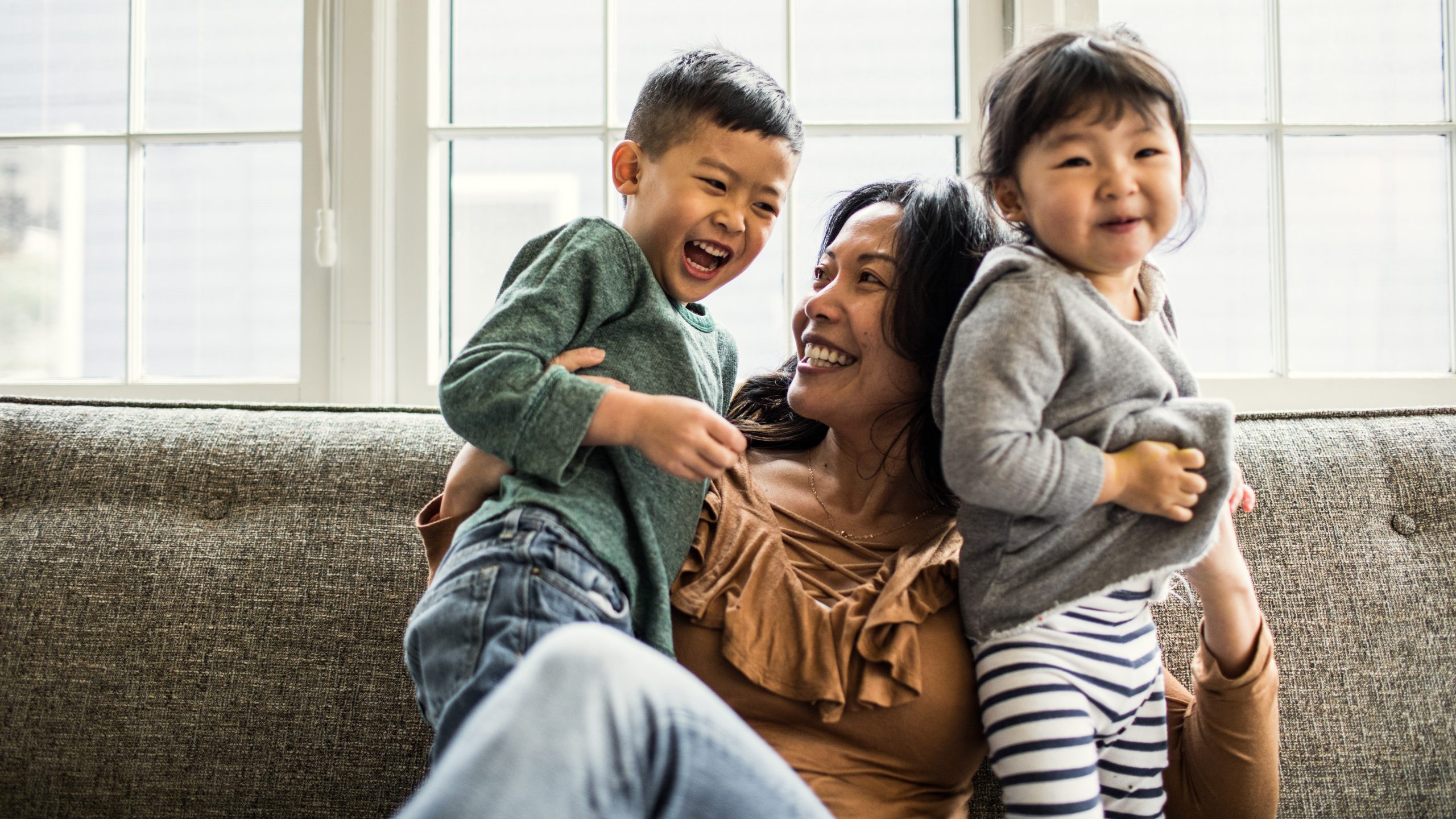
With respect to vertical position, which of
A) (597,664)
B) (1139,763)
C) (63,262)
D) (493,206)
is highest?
(493,206)

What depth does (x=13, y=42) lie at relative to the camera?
7.04 ft

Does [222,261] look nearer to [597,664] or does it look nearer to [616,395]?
[616,395]

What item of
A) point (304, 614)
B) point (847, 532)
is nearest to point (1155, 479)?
point (847, 532)

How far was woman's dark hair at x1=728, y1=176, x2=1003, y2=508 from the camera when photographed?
1.37m

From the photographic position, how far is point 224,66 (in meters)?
2.11

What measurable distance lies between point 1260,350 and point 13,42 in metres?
2.75

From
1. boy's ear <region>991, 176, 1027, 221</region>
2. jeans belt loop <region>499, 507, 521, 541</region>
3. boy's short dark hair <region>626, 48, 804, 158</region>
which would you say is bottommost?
jeans belt loop <region>499, 507, 521, 541</region>

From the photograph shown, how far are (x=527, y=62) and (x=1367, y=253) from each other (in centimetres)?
183

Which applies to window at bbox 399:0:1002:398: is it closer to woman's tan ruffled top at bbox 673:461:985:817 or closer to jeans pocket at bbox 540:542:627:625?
woman's tan ruffled top at bbox 673:461:985:817

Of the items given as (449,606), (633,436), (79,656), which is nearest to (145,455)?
(79,656)

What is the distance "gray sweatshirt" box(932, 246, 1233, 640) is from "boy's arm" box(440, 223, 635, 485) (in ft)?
1.23

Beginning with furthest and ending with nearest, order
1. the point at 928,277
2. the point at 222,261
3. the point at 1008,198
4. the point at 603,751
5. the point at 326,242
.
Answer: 1. the point at 222,261
2. the point at 326,242
3. the point at 928,277
4. the point at 1008,198
5. the point at 603,751

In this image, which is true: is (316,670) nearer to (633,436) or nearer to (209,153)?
(633,436)

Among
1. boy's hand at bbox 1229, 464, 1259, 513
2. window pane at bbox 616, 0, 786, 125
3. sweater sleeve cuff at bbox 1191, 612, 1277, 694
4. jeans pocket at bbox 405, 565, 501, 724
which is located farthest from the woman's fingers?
window pane at bbox 616, 0, 786, 125
